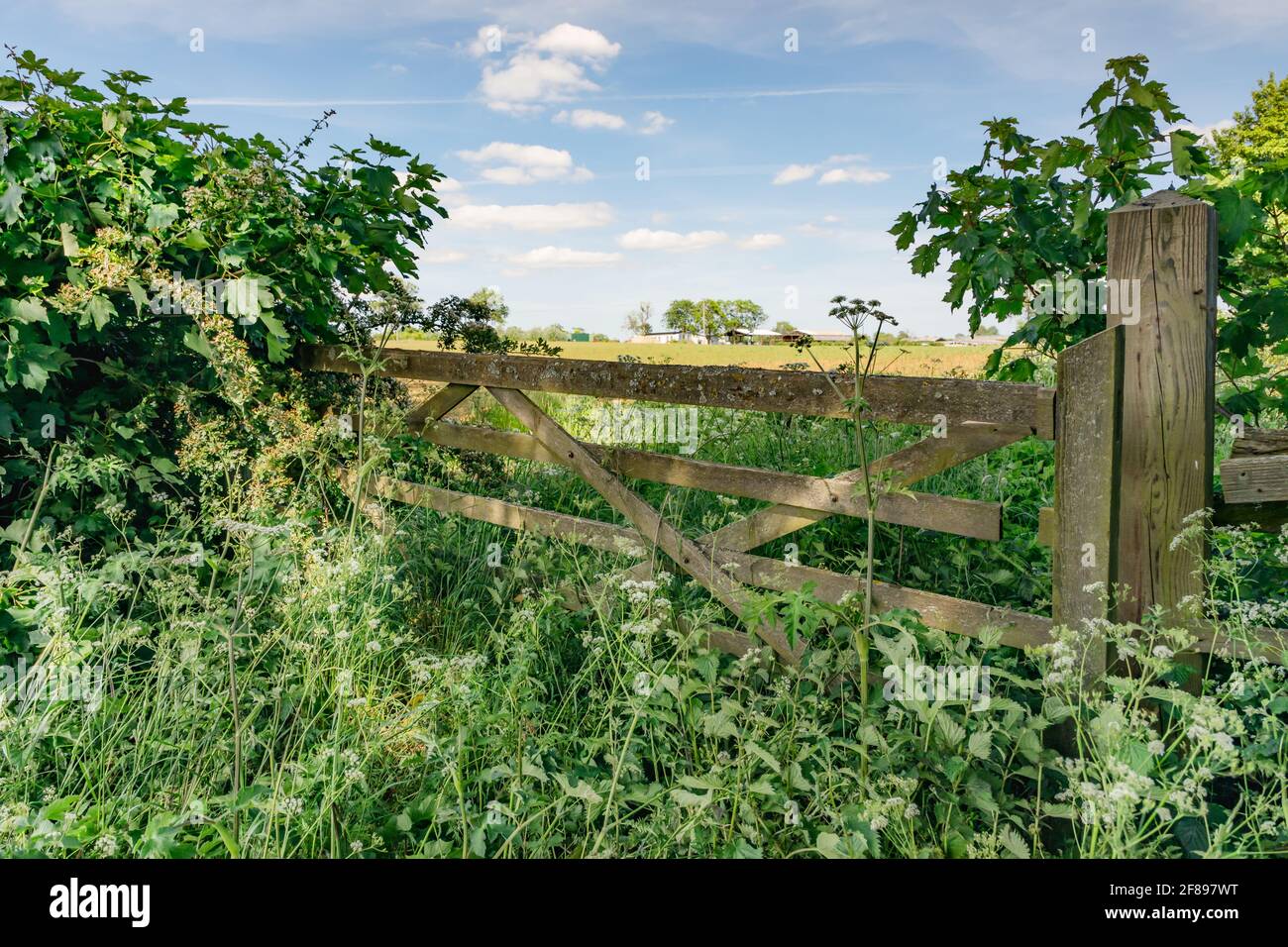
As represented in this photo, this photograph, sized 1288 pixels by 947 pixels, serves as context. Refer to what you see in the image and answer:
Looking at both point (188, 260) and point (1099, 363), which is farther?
Result: point (188, 260)

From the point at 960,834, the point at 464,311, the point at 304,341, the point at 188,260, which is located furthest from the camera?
the point at 464,311

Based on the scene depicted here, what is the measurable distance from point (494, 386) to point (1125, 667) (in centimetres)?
→ 313

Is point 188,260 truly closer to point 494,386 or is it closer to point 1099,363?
point 494,386

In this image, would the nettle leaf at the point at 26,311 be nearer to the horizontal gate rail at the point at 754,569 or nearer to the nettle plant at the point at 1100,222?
the horizontal gate rail at the point at 754,569

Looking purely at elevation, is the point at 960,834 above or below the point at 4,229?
below

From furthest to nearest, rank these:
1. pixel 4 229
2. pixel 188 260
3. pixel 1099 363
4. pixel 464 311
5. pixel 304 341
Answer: pixel 464 311, pixel 304 341, pixel 188 260, pixel 4 229, pixel 1099 363

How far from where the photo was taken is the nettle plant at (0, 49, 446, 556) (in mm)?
4543

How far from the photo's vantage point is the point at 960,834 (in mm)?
2611

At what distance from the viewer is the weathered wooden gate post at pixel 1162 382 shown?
2879 mm

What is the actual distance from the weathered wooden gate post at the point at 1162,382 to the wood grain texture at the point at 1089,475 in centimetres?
5

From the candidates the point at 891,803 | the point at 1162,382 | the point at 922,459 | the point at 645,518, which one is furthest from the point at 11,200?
the point at 1162,382

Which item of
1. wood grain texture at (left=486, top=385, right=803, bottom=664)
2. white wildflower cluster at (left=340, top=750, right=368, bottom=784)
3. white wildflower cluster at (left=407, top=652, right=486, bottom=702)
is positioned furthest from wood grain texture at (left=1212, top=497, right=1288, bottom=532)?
white wildflower cluster at (left=340, top=750, right=368, bottom=784)
